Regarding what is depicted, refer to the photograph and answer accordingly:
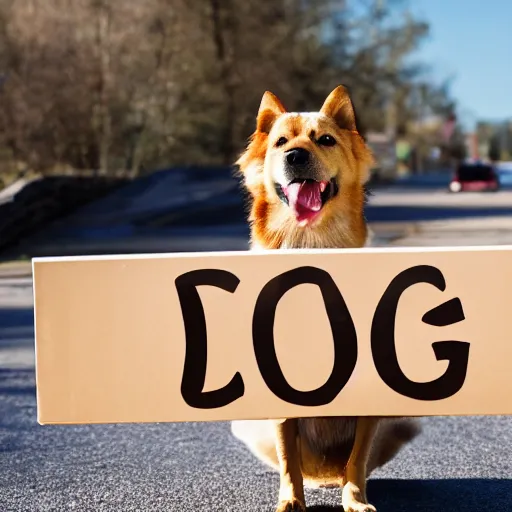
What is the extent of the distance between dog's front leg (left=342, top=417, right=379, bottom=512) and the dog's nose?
41.6 inches

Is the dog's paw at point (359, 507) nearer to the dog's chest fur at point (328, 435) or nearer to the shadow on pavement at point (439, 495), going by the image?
the dog's chest fur at point (328, 435)

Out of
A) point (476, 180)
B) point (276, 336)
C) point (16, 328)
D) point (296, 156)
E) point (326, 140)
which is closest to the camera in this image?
point (276, 336)

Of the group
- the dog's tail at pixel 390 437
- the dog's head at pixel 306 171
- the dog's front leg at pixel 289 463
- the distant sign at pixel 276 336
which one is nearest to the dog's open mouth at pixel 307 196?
the dog's head at pixel 306 171

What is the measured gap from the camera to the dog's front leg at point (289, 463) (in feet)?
12.8

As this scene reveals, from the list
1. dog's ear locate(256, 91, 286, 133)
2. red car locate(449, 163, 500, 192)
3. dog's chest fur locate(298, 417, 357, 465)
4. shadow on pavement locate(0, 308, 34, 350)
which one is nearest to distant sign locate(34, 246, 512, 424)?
dog's chest fur locate(298, 417, 357, 465)

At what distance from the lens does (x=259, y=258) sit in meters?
3.48

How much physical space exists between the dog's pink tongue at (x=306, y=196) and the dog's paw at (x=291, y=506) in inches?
45.2

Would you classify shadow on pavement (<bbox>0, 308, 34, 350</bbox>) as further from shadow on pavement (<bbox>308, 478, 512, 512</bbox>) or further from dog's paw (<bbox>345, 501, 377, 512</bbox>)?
dog's paw (<bbox>345, 501, 377, 512</bbox>)

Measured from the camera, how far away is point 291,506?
3855mm

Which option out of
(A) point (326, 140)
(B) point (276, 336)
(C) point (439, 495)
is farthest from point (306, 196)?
(C) point (439, 495)

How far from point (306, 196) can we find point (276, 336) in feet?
1.96

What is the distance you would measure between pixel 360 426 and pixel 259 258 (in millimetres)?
904

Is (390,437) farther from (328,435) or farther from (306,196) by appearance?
(306,196)

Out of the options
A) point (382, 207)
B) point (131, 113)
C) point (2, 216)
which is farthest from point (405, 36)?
point (2, 216)
